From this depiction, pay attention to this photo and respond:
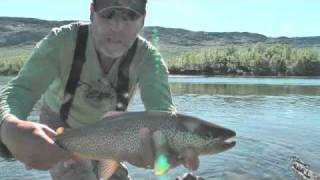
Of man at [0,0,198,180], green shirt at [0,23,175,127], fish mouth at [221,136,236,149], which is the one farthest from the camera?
green shirt at [0,23,175,127]

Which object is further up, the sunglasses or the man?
the sunglasses

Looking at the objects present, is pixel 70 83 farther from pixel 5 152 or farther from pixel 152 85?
pixel 5 152

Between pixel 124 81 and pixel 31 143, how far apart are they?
191cm

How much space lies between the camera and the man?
404 centimetres

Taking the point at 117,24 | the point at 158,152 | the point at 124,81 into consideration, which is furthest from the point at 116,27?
the point at 158,152

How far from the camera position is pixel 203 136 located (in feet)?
13.9

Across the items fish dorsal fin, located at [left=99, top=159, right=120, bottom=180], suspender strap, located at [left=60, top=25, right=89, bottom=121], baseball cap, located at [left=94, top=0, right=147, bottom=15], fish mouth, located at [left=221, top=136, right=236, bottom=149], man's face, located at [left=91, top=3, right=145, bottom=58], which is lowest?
fish dorsal fin, located at [left=99, top=159, right=120, bottom=180]

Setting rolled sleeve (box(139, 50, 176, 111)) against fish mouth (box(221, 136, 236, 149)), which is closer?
fish mouth (box(221, 136, 236, 149))

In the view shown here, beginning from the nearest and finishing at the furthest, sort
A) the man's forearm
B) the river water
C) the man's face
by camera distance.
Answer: the man's forearm
the man's face
the river water

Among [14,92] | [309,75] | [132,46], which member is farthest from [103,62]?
[309,75]

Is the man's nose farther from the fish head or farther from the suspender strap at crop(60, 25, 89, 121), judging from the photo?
the fish head

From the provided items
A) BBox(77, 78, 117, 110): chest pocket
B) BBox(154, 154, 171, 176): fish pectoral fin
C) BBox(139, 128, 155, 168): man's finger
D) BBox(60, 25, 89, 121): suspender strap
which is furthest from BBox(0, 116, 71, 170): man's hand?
BBox(77, 78, 117, 110): chest pocket

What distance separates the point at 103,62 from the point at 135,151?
1.57m

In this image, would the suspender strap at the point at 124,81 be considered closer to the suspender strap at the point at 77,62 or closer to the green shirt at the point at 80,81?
the green shirt at the point at 80,81
